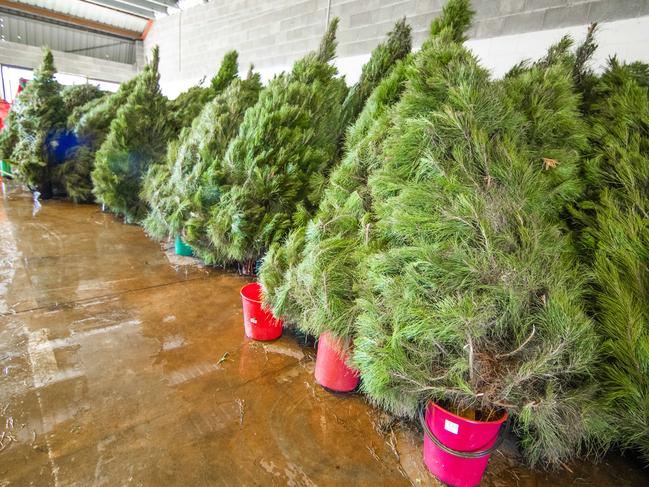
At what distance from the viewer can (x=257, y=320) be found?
2246 mm

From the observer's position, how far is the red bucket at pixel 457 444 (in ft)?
4.25

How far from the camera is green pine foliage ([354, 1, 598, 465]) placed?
1.25 metres

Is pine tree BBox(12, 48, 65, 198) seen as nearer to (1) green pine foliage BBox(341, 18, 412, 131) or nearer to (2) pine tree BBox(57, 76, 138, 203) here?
(2) pine tree BBox(57, 76, 138, 203)

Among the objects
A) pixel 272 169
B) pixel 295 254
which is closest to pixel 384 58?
pixel 272 169

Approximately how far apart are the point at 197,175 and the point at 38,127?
3.69m

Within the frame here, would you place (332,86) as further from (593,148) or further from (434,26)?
(593,148)

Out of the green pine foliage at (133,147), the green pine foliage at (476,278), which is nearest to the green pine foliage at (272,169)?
the green pine foliage at (476,278)

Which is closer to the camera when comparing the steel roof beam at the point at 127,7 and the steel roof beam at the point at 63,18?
the steel roof beam at the point at 127,7

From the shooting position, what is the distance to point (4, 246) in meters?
3.33

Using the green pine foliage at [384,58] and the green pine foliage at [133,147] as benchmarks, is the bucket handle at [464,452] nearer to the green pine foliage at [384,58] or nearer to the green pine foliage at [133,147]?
the green pine foliage at [384,58]

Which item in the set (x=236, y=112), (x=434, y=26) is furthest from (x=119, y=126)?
(x=434, y=26)

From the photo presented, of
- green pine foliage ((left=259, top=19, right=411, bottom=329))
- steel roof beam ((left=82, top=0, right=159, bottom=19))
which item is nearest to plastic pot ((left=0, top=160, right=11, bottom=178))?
steel roof beam ((left=82, top=0, right=159, bottom=19))

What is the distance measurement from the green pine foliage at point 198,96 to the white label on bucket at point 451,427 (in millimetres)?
4793

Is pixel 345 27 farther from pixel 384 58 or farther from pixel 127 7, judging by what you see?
pixel 127 7
